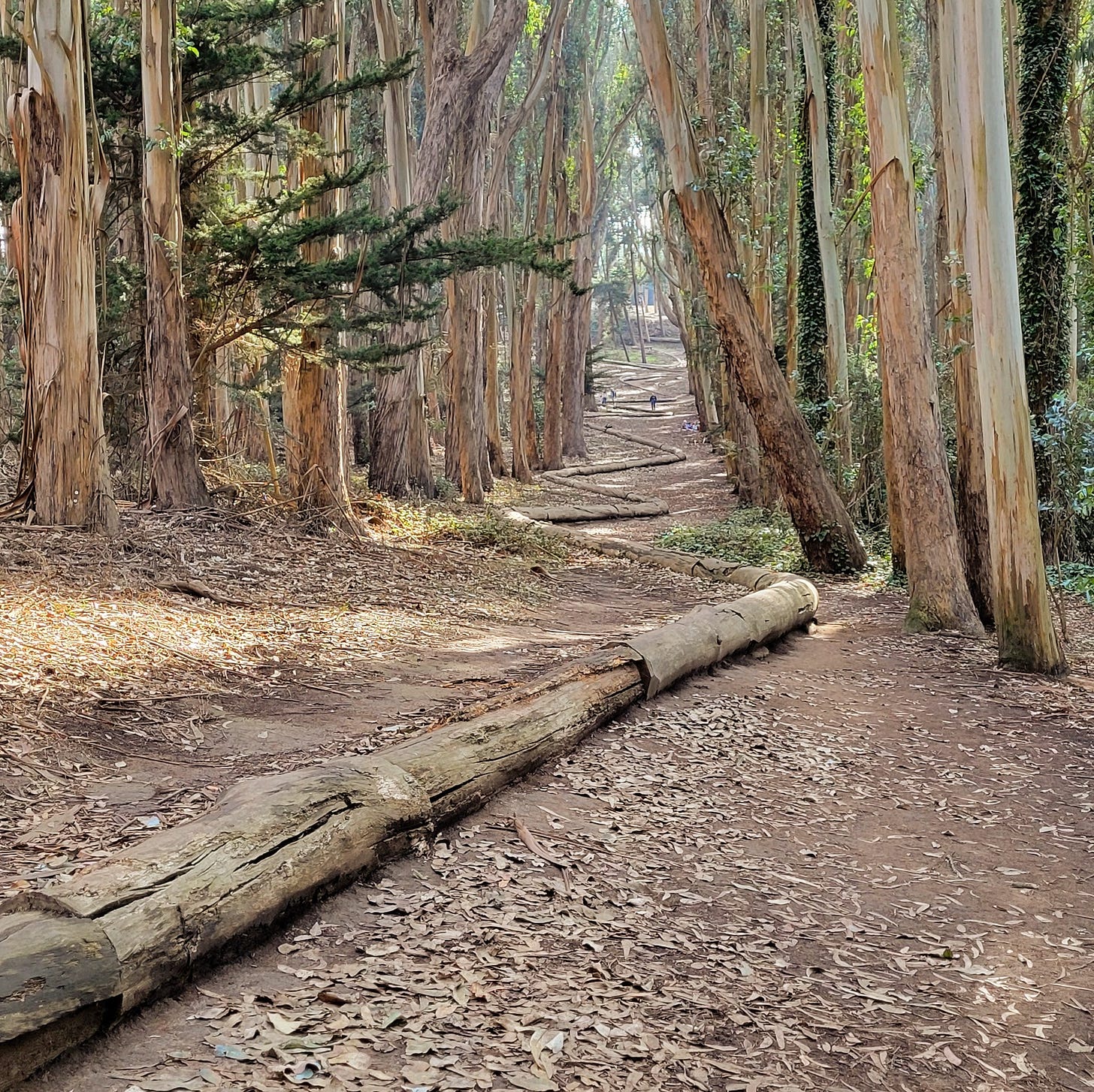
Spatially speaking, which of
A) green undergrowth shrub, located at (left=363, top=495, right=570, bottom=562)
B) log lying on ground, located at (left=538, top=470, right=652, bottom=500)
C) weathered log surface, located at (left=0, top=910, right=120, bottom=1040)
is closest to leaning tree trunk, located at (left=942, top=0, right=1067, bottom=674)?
green undergrowth shrub, located at (left=363, top=495, right=570, bottom=562)

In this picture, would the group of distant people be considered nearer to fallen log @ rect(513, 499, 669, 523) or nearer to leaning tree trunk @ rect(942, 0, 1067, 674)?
fallen log @ rect(513, 499, 669, 523)

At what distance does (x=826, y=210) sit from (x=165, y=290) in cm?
861

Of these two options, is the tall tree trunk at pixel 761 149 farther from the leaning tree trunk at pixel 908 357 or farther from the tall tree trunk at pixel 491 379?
the leaning tree trunk at pixel 908 357

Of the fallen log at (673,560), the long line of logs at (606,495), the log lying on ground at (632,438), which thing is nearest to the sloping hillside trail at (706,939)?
the fallen log at (673,560)

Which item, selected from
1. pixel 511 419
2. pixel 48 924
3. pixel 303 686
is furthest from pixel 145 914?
pixel 511 419

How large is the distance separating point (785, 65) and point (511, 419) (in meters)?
8.49

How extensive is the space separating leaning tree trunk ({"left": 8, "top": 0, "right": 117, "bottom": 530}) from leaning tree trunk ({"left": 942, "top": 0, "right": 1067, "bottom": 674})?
632cm

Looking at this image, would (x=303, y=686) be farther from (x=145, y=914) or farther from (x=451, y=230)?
(x=451, y=230)

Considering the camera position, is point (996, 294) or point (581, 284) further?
point (581, 284)

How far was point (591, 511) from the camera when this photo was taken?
17234 millimetres

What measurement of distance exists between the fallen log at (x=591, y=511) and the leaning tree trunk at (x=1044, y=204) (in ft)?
22.4

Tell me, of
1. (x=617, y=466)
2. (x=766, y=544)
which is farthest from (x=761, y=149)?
(x=766, y=544)

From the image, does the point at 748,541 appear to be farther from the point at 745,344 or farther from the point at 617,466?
the point at 617,466

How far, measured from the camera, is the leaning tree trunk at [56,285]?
7992mm
